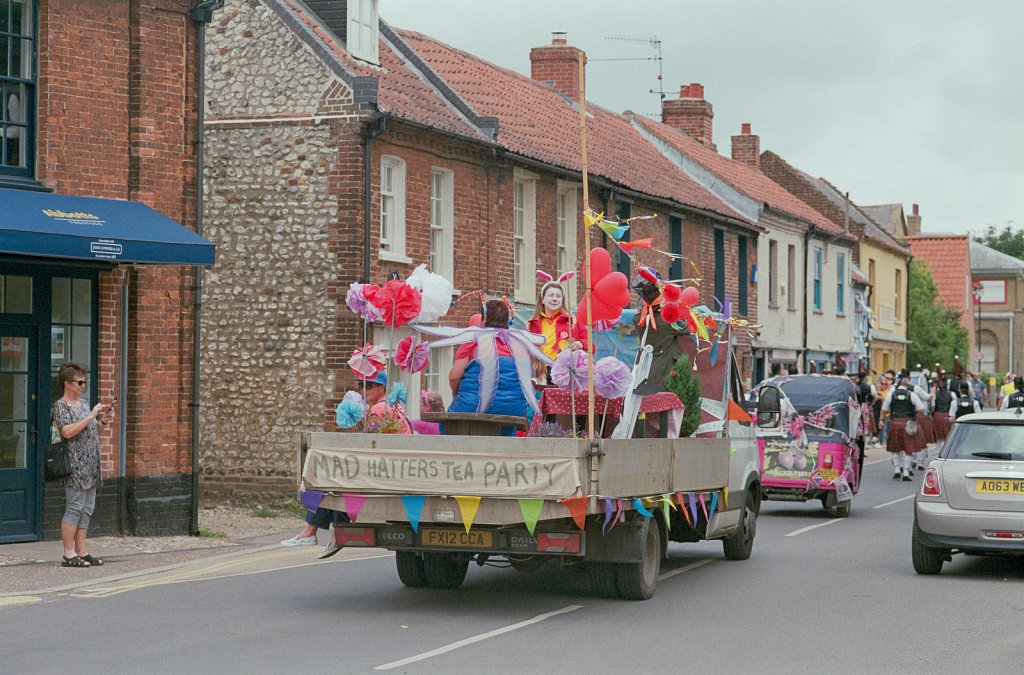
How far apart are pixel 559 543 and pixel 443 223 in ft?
43.0

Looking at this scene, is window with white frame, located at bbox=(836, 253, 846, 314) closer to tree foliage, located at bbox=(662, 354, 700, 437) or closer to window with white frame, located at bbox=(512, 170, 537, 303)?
window with white frame, located at bbox=(512, 170, 537, 303)

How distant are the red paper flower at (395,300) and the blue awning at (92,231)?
4010mm

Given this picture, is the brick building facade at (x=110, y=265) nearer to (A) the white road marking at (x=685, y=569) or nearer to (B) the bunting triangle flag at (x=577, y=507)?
(A) the white road marking at (x=685, y=569)

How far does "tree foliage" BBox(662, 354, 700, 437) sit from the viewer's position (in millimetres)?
12875

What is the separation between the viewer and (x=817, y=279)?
46219mm

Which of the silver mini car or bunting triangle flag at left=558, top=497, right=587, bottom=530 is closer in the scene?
bunting triangle flag at left=558, top=497, right=587, bottom=530

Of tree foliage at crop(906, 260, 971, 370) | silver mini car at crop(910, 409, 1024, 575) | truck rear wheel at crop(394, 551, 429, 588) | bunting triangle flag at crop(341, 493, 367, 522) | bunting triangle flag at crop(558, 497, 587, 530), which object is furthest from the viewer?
tree foliage at crop(906, 260, 971, 370)

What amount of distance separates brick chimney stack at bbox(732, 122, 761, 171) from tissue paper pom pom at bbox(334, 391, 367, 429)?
40048 millimetres

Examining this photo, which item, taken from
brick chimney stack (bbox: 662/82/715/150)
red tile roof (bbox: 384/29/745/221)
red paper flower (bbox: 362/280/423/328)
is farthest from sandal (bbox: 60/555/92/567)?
brick chimney stack (bbox: 662/82/715/150)

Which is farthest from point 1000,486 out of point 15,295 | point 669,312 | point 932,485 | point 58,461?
point 15,295

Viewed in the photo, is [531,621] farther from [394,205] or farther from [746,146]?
[746,146]

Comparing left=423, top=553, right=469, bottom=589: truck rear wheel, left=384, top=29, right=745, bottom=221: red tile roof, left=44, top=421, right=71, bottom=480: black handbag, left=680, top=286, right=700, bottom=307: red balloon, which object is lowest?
left=423, top=553, right=469, bottom=589: truck rear wheel

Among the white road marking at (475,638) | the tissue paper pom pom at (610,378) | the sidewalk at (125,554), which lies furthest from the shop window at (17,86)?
the white road marking at (475,638)

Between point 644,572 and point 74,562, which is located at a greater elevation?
point 644,572
